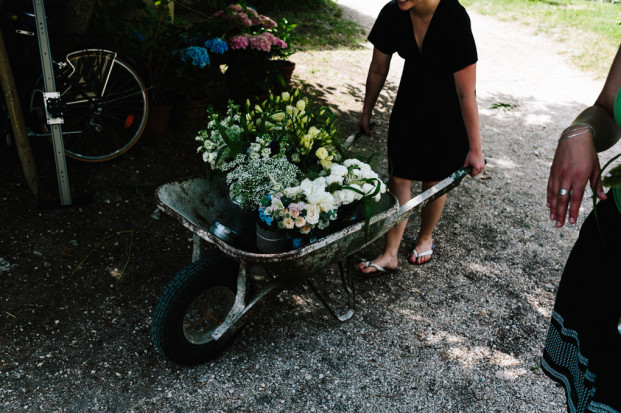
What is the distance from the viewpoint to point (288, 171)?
2.15 metres

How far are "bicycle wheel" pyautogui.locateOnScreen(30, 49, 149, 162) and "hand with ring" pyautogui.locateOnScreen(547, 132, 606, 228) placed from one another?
130 inches

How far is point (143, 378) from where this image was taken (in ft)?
7.64

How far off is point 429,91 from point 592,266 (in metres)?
1.57

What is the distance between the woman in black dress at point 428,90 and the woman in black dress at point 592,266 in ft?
3.72

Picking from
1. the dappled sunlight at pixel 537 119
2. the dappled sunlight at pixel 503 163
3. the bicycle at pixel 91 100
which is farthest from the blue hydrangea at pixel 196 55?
the dappled sunlight at pixel 537 119

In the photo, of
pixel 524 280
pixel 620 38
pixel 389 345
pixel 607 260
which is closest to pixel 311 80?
pixel 524 280

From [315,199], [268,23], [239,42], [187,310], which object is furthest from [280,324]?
[268,23]

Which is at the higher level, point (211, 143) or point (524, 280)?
point (211, 143)

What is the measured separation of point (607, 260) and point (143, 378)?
204 cm

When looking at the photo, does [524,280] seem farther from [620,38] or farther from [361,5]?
[361,5]

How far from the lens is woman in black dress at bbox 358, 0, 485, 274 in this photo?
2350mm

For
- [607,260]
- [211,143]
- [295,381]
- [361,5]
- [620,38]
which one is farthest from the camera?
[361,5]

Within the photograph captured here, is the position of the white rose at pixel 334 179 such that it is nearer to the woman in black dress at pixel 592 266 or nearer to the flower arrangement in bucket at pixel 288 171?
the flower arrangement in bucket at pixel 288 171

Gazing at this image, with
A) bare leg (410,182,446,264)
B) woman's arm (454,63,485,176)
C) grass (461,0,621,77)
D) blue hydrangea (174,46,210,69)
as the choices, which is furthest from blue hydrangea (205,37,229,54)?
grass (461,0,621,77)
